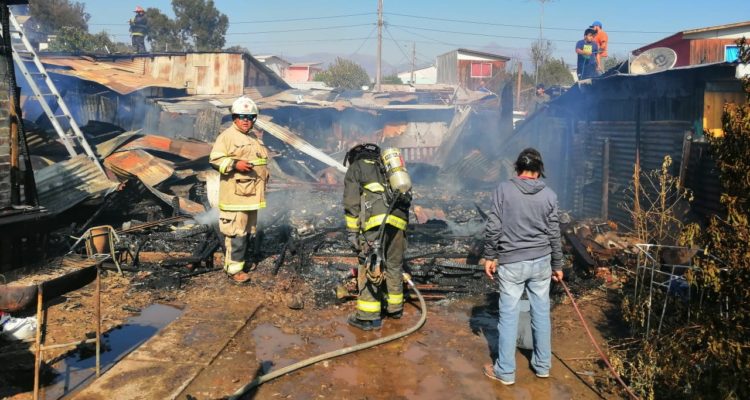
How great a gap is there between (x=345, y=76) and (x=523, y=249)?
1695 inches

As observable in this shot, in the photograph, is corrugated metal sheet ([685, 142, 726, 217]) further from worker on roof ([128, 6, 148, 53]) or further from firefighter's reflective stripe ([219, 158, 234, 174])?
worker on roof ([128, 6, 148, 53])

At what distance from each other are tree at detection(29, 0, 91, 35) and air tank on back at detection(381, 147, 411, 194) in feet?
141

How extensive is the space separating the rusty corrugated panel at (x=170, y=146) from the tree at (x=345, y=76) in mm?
32884

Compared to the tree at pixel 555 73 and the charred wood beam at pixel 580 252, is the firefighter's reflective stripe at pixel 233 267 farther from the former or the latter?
the tree at pixel 555 73

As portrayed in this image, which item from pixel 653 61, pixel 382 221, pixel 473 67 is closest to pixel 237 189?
pixel 382 221

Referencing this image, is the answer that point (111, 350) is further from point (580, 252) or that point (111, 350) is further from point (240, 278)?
point (580, 252)

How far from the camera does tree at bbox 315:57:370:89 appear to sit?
148 ft

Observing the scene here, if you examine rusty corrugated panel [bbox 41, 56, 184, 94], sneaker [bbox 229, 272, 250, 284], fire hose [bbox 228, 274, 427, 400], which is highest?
rusty corrugated panel [bbox 41, 56, 184, 94]

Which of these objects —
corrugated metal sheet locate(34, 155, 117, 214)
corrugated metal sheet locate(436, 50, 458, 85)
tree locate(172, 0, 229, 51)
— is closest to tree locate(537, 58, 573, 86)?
corrugated metal sheet locate(436, 50, 458, 85)

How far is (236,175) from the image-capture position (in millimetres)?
6652

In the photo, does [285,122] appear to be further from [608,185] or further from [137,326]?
[137,326]

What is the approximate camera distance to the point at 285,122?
23.5 metres

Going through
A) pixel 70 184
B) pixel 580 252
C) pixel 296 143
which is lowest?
pixel 580 252

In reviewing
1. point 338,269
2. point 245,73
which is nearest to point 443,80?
point 245,73
